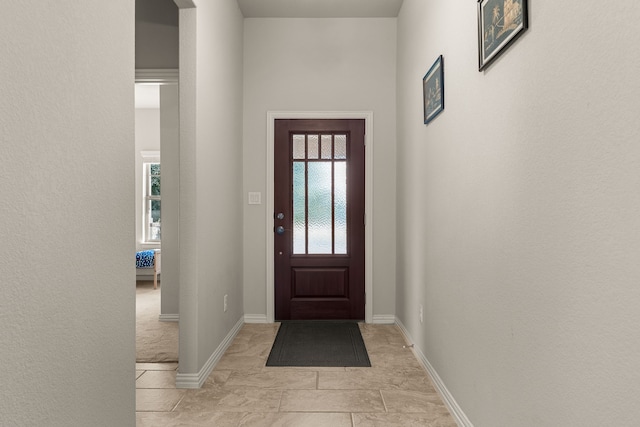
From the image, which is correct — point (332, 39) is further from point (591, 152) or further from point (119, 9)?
point (591, 152)

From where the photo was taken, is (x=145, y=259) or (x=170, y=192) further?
(x=145, y=259)

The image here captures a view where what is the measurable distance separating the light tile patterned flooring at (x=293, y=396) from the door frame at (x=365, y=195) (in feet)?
2.94

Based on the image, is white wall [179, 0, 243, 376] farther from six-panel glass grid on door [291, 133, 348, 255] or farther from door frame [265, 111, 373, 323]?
six-panel glass grid on door [291, 133, 348, 255]

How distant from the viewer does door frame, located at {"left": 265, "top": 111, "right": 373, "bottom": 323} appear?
3.99 meters

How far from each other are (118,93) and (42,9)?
0.38 m

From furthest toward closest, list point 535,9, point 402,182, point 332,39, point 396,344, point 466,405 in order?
point 332,39, point 402,182, point 396,344, point 466,405, point 535,9

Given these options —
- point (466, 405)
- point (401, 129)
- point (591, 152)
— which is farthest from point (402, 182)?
point (591, 152)

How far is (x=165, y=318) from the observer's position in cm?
409

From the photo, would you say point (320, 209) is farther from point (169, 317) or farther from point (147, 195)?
point (147, 195)

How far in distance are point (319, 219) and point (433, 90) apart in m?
1.82

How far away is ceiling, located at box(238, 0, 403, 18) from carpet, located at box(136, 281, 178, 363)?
2.98 metres

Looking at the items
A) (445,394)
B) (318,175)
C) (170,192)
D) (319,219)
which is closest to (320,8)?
(318,175)

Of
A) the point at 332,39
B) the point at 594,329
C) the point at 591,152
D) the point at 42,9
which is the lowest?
the point at 594,329

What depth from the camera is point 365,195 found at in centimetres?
403
